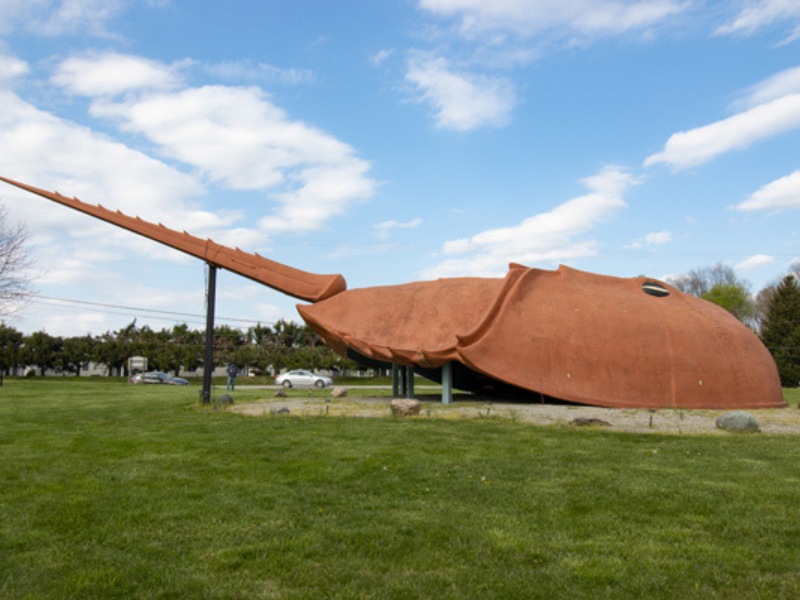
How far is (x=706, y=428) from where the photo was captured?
1175cm

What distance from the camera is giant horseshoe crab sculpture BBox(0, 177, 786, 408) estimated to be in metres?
15.5

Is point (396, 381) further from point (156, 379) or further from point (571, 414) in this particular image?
point (156, 379)

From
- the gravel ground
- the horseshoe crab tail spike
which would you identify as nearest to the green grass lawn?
the gravel ground

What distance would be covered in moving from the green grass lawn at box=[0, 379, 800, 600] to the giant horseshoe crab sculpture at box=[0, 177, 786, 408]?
5684 millimetres

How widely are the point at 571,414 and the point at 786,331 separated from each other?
37385 millimetres

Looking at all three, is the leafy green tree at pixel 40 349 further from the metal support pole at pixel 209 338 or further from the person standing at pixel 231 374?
the metal support pole at pixel 209 338

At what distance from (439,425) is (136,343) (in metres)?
43.2

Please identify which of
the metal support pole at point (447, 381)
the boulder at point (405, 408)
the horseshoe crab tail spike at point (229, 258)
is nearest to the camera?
the boulder at point (405, 408)

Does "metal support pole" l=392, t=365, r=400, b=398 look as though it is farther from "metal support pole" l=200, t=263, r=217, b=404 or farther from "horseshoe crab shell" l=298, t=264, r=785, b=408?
"metal support pole" l=200, t=263, r=217, b=404

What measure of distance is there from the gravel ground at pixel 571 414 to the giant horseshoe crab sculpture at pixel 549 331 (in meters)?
0.80

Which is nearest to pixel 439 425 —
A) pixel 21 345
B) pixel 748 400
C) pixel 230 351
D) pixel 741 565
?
pixel 741 565

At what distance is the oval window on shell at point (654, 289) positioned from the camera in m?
18.2

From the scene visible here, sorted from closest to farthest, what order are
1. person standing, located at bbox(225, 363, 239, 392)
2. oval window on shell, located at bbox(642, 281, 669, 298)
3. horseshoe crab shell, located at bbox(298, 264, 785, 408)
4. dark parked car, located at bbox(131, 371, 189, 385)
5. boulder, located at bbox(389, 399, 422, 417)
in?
boulder, located at bbox(389, 399, 422, 417) → horseshoe crab shell, located at bbox(298, 264, 785, 408) → oval window on shell, located at bbox(642, 281, 669, 298) → person standing, located at bbox(225, 363, 239, 392) → dark parked car, located at bbox(131, 371, 189, 385)

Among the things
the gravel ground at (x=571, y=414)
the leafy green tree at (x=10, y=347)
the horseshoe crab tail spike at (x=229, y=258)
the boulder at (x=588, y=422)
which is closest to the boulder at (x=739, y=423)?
the gravel ground at (x=571, y=414)
